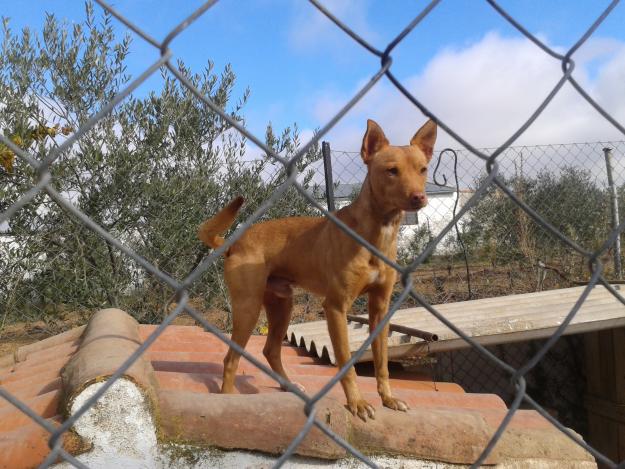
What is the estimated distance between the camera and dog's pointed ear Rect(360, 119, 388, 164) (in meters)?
2.68

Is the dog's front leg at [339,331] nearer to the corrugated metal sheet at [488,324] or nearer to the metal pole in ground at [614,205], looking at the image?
the corrugated metal sheet at [488,324]

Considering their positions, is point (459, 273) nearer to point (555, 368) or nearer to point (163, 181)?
point (555, 368)

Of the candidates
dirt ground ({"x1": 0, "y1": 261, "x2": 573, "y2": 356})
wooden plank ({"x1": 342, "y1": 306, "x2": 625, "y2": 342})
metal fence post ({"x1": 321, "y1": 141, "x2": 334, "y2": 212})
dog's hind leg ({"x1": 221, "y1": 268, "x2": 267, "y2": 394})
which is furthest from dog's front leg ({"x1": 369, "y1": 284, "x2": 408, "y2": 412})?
dirt ground ({"x1": 0, "y1": 261, "x2": 573, "y2": 356})

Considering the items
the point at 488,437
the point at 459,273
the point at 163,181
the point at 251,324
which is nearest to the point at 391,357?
the point at 251,324

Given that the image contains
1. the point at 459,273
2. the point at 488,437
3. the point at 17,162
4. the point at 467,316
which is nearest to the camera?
the point at 488,437

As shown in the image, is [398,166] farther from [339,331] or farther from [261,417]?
[261,417]

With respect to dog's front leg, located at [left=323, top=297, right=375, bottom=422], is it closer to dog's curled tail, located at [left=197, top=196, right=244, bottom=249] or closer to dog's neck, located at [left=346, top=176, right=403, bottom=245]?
dog's neck, located at [left=346, top=176, right=403, bottom=245]

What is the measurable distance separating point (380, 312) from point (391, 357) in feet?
3.53

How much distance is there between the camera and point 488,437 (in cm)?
243

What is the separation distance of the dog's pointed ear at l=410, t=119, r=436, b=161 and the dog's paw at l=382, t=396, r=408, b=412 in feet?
3.60

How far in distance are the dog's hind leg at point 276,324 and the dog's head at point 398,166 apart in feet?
3.48

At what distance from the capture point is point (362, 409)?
2.50 metres

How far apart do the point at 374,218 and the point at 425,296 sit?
19.7 ft

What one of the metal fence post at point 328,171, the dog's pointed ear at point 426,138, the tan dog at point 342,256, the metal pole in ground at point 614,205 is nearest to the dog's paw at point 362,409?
the tan dog at point 342,256
